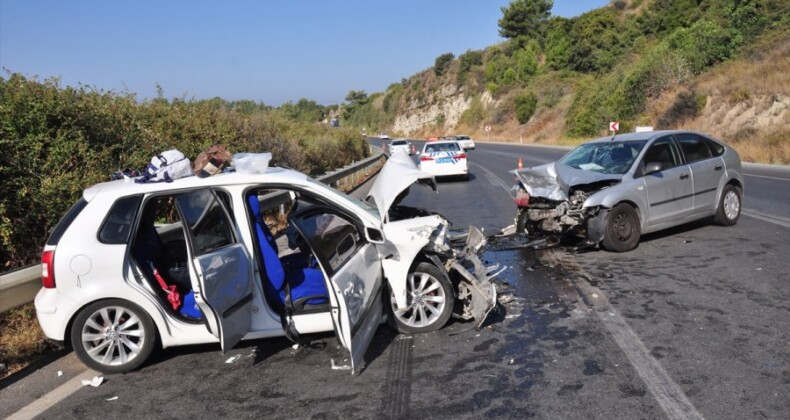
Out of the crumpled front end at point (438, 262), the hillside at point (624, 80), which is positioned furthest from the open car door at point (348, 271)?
the hillside at point (624, 80)

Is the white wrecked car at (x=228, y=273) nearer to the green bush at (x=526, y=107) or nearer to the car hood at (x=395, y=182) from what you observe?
the car hood at (x=395, y=182)

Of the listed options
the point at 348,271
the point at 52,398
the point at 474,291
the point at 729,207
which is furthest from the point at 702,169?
the point at 52,398

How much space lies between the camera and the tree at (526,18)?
88875mm

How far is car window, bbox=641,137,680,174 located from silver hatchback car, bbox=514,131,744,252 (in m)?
0.01

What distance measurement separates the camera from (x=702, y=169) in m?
9.98

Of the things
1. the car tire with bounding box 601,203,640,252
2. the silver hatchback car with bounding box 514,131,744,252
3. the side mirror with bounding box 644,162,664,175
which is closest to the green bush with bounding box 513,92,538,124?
the silver hatchback car with bounding box 514,131,744,252

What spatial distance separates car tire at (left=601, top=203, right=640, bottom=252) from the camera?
8773 mm

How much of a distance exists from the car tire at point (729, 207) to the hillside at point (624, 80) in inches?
645

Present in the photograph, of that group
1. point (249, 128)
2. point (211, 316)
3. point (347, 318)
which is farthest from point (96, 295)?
point (249, 128)

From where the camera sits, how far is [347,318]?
4758 millimetres

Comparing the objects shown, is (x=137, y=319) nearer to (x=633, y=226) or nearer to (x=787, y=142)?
(x=633, y=226)

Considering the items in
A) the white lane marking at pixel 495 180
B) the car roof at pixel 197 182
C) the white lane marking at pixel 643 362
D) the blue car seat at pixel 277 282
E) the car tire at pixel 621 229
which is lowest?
the white lane marking at pixel 495 180

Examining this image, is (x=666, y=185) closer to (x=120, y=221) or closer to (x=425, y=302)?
(x=425, y=302)

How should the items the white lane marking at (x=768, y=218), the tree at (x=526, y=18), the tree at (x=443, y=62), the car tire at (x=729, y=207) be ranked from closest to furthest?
1. the car tire at (x=729, y=207)
2. the white lane marking at (x=768, y=218)
3. the tree at (x=526, y=18)
4. the tree at (x=443, y=62)
